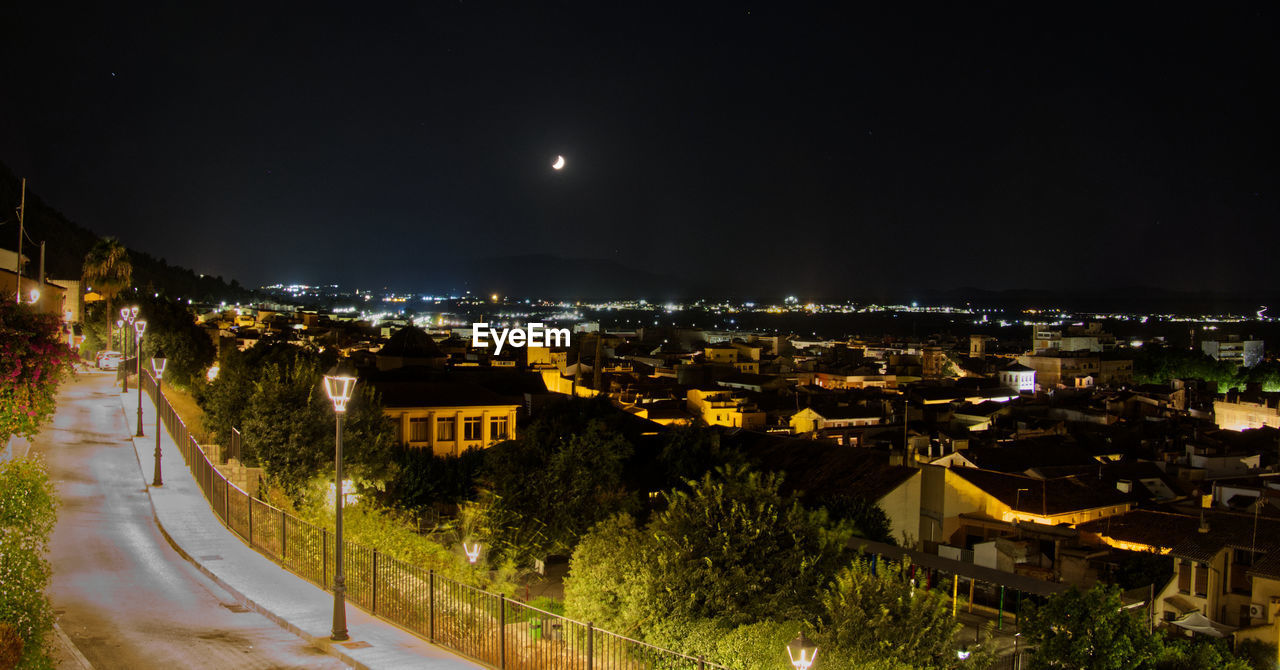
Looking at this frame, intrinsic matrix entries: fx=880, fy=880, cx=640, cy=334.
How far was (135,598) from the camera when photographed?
10.8 meters

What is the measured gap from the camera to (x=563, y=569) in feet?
82.2

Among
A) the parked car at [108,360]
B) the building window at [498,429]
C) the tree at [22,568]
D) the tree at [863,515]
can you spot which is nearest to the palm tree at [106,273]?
the parked car at [108,360]

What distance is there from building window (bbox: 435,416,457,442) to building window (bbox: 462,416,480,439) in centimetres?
44

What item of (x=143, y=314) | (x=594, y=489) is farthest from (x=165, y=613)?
(x=143, y=314)

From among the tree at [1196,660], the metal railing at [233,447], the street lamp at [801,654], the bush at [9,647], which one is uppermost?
the bush at [9,647]

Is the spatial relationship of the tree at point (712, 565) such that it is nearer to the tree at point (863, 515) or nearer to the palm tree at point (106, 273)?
the tree at point (863, 515)

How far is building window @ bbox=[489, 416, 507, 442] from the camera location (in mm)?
36094

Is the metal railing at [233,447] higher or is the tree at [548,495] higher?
the metal railing at [233,447]

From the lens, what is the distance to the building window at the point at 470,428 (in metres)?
35.7

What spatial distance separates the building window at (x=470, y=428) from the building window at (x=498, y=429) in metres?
0.57

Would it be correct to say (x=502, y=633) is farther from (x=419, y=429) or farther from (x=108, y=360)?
(x=108, y=360)

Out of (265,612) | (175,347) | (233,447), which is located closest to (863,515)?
(233,447)

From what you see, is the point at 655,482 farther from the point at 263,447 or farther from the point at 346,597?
the point at 346,597

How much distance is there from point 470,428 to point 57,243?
5473 cm
